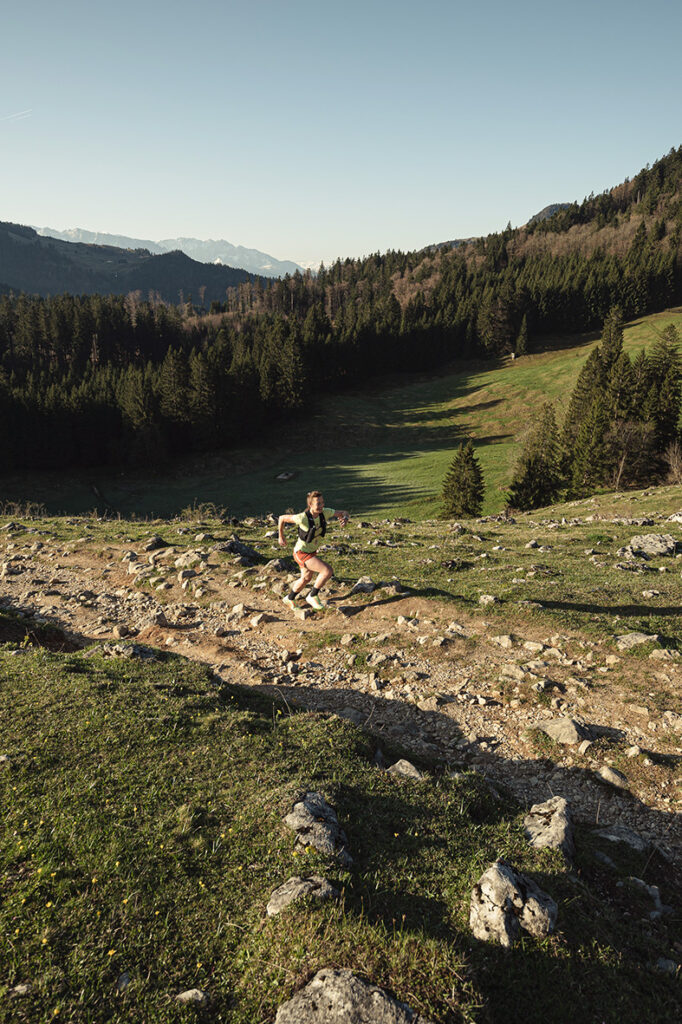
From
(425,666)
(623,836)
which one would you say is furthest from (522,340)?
(623,836)

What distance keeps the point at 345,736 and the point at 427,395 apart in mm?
99485

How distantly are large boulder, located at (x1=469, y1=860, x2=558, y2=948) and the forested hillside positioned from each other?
7128cm

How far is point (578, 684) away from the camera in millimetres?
9688

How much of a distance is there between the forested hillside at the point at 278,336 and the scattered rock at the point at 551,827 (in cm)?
7030

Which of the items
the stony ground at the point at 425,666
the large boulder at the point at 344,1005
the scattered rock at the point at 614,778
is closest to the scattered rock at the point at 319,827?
the large boulder at the point at 344,1005

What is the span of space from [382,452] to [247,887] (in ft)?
238

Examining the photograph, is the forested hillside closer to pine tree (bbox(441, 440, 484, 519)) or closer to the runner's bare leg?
pine tree (bbox(441, 440, 484, 519))

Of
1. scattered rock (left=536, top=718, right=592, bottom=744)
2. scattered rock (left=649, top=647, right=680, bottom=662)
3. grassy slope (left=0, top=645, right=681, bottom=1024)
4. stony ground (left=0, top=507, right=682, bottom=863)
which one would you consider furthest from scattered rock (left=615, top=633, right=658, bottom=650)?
grassy slope (left=0, top=645, right=681, bottom=1024)

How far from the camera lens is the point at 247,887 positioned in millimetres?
4711

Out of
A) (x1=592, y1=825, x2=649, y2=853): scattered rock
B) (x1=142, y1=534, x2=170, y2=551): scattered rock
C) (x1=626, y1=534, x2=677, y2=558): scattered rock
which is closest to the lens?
(x1=592, y1=825, x2=649, y2=853): scattered rock

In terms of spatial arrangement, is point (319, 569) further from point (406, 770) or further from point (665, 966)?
point (665, 966)

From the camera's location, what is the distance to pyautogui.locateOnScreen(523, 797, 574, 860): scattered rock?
5555 mm

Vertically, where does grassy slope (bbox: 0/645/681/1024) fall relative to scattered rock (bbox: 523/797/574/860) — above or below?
above

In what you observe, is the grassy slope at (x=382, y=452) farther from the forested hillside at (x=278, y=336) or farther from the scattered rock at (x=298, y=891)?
the scattered rock at (x=298, y=891)
